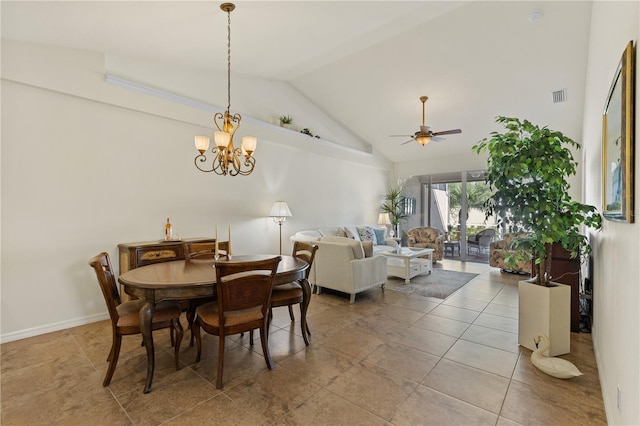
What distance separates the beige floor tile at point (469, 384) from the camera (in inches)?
78.7

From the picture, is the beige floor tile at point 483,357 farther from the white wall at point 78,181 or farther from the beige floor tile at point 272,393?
the white wall at point 78,181

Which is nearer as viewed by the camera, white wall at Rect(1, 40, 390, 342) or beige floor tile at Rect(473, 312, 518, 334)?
white wall at Rect(1, 40, 390, 342)

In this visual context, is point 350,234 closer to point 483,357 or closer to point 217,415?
point 483,357

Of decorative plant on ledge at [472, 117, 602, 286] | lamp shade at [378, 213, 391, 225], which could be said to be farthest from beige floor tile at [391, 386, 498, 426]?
lamp shade at [378, 213, 391, 225]

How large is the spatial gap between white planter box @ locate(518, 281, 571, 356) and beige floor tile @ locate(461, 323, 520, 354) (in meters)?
0.17

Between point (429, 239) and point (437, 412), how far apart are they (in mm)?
5559

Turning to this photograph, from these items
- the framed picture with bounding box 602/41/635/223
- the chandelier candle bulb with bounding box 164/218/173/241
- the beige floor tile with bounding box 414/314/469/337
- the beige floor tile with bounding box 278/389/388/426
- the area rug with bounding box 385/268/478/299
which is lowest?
the beige floor tile with bounding box 278/389/388/426

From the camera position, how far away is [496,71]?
4.55 m

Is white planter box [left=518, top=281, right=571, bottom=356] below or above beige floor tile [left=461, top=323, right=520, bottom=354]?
above

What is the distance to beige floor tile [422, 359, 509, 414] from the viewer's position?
2000mm

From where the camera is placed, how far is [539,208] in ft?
8.23

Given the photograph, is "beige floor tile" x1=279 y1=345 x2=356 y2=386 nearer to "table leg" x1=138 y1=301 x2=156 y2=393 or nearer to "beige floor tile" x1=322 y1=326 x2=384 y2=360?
"beige floor tile" x1=322 y1=326 x2=384 y2=360

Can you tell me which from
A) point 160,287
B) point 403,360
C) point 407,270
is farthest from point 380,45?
point 160,287

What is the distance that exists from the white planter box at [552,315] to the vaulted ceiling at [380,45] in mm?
3207
